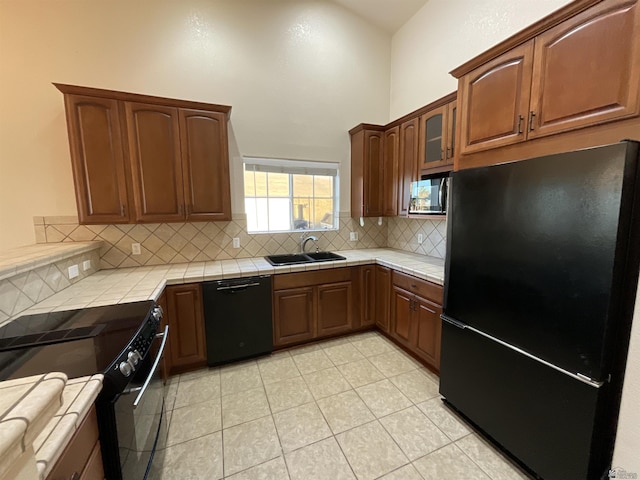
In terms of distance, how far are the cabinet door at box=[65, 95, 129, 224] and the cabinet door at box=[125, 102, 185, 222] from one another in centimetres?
10

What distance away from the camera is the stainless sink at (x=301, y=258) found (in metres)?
2.98

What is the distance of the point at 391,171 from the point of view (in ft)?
10.0

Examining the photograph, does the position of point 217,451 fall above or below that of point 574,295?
below

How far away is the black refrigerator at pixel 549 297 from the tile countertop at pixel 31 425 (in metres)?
1.75

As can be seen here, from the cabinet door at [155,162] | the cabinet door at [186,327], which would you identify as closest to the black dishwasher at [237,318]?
the cabinet door at [186,327]

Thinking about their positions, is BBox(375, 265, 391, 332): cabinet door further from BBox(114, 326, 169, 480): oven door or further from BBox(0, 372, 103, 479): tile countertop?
BBox(0, 372, 103, 479): tile countertop

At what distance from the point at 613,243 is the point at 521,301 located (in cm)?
46

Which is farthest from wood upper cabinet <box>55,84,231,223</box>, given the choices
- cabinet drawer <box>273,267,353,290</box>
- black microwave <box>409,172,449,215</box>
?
black microwave <box>409,172,449,215</box>

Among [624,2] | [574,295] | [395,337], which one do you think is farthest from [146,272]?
[624,2]

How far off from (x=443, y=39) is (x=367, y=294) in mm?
2727

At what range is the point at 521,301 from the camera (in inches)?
55.2

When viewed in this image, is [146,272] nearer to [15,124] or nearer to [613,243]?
[15,124]

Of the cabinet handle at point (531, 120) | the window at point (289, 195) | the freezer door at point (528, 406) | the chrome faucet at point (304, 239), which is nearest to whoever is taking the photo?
the freezer door at point (528, 406)

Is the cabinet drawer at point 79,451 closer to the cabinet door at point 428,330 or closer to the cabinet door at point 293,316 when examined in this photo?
the cabinet door at point 293,316
